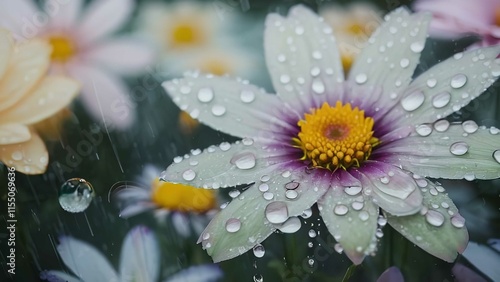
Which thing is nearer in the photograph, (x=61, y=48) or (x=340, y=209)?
(x=340, y=209)

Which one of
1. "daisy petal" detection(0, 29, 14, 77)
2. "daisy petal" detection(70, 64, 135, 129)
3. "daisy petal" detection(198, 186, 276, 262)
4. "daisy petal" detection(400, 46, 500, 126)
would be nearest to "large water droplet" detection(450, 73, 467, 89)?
"daisy petal" detection(400, 46, 500, 126)

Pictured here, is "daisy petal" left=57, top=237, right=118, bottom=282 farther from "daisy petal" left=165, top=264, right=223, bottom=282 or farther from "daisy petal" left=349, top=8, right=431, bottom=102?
"daisy petal" left=349, top=8, right=431, bottom=102

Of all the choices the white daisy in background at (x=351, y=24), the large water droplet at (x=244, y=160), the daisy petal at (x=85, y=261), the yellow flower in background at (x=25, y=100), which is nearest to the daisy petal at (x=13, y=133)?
the yellow flower in background at (x=25, y=100)

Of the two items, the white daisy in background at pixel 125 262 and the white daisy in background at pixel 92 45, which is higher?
the white daisy in background at pixel 92 45

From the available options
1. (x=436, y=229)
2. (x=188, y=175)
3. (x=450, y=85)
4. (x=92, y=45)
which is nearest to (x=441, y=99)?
(x=450, y=85)

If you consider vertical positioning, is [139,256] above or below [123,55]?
below

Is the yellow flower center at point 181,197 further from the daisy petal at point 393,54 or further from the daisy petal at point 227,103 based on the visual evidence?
the daisy petal at point 393,54

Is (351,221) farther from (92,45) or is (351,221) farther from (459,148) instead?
(92,45)

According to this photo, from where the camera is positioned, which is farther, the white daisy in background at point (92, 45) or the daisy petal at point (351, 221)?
the white daisy in background at point (92, 45)
